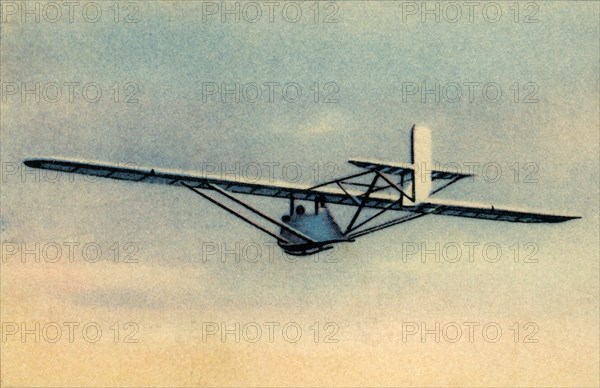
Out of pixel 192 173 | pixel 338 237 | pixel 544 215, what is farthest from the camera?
pixel 544 215

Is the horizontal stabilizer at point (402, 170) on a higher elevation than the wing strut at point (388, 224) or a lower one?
higher

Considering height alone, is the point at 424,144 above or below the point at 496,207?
above

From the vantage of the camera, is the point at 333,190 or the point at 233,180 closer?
the point at 233,180

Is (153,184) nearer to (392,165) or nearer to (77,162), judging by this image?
(77,162)

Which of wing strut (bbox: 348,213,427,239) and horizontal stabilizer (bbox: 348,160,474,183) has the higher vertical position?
horizontal stabilizer (bbox: 348,160,474,183)

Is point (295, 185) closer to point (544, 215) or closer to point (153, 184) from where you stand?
point (153, 184)

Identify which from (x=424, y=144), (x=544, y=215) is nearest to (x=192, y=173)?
(x=424, y=144)

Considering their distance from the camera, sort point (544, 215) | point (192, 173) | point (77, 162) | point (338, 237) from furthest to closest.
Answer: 1. point (544, 215)
2. point (338, 237)
3. point (192, 173)
4. point (77, 162)
